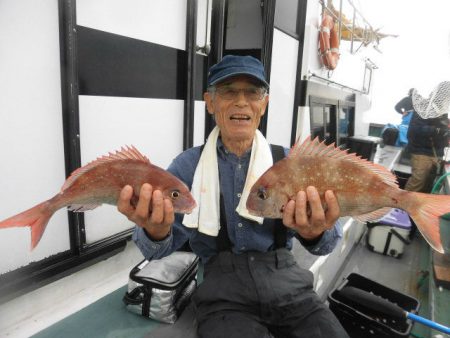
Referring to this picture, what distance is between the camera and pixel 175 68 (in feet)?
9.75

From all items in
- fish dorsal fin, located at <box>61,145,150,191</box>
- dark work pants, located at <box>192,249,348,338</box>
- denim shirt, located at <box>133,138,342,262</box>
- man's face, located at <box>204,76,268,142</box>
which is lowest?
dark work pants, located at <box>192,249,348,338</box>

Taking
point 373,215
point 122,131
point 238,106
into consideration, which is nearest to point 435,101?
point 373,215

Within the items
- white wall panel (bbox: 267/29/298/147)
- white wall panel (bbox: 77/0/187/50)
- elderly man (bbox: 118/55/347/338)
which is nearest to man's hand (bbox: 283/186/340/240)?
elderly man (bbox: 118/55/347/338)

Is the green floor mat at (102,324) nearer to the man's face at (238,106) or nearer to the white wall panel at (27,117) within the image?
the white wall panel at (27,117)

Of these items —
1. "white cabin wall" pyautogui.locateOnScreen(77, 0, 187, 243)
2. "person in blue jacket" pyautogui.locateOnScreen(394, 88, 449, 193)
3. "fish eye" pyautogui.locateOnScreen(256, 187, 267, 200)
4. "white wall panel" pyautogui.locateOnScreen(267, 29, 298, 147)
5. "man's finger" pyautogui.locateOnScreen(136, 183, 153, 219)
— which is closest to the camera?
"man's finger" pyautogui.locateOnScreen(136, 183, 153, 219)

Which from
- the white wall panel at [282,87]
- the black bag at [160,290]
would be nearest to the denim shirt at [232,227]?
the black bag at [160,290]

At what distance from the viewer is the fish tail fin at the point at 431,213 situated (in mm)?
1322

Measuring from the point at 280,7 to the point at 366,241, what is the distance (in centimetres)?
395

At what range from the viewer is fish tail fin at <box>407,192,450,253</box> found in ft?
4.34

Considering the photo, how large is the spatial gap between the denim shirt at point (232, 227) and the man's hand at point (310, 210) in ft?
1.11

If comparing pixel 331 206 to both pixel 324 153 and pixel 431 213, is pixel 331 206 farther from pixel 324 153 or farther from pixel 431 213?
pixel 431 213

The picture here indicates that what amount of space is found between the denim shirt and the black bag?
388mm

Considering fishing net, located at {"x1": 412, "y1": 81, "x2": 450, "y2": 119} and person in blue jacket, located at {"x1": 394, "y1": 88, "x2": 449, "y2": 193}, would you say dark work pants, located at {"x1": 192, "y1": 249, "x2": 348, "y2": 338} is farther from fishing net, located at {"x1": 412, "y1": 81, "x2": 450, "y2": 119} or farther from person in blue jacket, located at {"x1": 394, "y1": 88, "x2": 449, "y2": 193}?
person in blue jacket, located at {"x1": 394, "y1": 88, "x2": 449, "y2": 193}

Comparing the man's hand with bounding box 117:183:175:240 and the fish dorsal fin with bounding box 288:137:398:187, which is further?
the fish dorsal fin with bounding box 288:137:398:187
